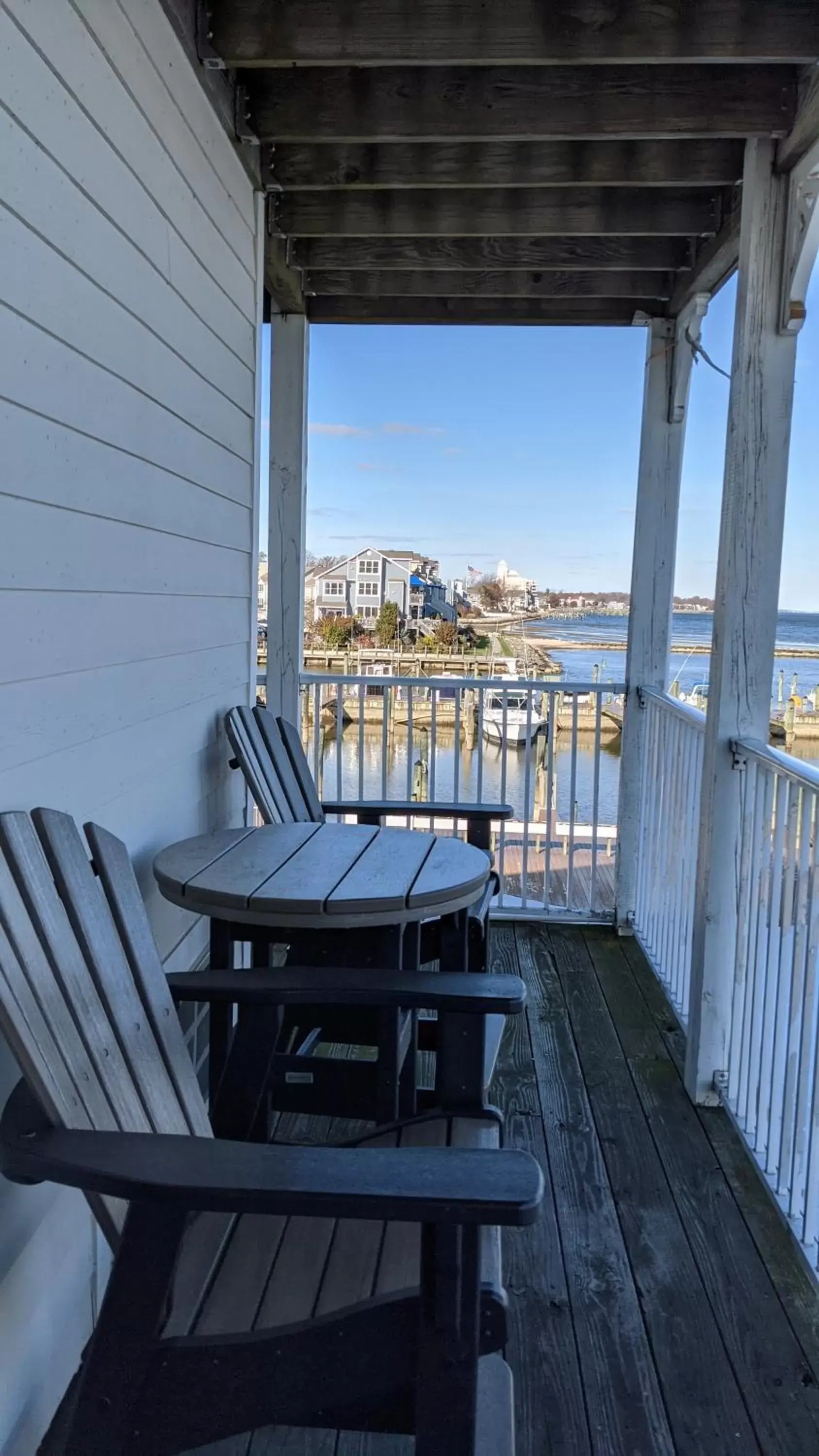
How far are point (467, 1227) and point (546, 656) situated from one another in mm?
3660

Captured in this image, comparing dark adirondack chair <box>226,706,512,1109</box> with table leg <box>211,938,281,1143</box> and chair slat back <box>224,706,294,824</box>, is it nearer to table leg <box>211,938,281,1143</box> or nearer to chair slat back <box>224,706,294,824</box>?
chair slat back <box>224,706,294,824</box>

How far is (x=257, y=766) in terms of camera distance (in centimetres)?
267

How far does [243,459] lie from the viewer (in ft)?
9.36

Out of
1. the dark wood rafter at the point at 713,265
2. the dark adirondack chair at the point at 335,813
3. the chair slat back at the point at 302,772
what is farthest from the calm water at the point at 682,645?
the chair slat back at the point at 302,772

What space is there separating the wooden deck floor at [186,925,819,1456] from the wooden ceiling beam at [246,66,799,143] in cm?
262

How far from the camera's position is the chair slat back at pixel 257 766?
2.59 m

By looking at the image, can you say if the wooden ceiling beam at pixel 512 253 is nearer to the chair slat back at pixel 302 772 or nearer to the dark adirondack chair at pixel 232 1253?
the chair slat back at pixel 302 772

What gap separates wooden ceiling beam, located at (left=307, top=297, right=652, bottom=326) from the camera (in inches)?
151

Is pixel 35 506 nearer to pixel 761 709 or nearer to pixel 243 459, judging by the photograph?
pixel 243 459

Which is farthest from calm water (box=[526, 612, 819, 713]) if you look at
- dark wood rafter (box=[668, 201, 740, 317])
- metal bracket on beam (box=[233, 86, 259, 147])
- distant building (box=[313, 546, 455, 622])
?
metal bracket on beam (box=[233, 86, 259, 147])

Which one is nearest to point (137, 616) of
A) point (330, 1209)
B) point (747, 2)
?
point (330, 1209)

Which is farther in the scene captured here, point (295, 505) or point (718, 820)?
point (295, 505)

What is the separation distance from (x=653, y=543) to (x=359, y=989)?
2.95 metres

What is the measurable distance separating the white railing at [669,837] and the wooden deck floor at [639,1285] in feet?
1.23
